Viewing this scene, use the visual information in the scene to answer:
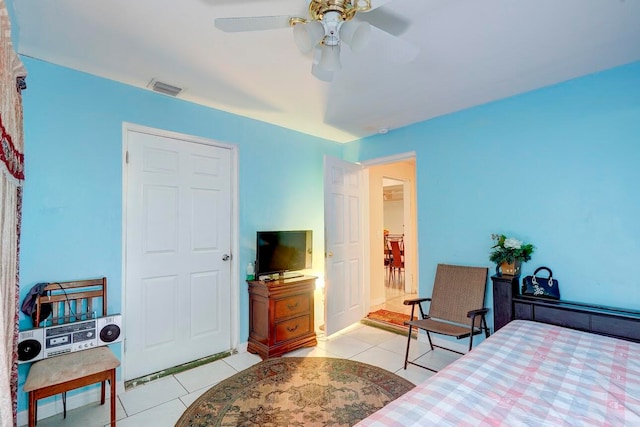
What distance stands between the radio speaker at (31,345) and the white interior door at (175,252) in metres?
0.57

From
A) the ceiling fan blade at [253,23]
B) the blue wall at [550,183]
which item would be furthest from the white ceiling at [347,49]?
the ceiling fan blade at [253,23]

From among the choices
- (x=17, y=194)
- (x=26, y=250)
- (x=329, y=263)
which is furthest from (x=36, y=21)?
(x=329, y=263)

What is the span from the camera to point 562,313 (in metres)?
2.31

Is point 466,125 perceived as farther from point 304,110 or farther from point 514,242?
point 304,110

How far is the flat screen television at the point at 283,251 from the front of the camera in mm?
3072

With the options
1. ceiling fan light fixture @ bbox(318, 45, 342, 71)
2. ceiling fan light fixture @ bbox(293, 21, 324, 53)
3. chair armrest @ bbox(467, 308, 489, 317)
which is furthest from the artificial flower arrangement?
ceiling fan light fixture @ bbox(293, 21, 324, 53)

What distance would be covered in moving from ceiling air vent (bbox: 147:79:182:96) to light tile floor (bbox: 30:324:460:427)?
7.85ft

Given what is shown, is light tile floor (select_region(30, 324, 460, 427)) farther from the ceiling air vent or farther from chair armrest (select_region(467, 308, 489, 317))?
the ceiling air vent

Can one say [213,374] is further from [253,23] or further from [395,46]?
[395,46]

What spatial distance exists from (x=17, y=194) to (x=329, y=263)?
8.46 feet

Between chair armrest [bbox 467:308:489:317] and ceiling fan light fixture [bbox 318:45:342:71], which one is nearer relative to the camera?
ceiling fan light fixture [bbox 318:45:342:71]

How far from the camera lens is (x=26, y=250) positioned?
2061mm

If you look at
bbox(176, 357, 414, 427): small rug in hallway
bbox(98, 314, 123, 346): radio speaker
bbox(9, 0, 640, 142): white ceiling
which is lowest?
bbox(176, 357, 414, 427): small rug in hallway

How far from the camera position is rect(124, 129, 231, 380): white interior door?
8.45ft
